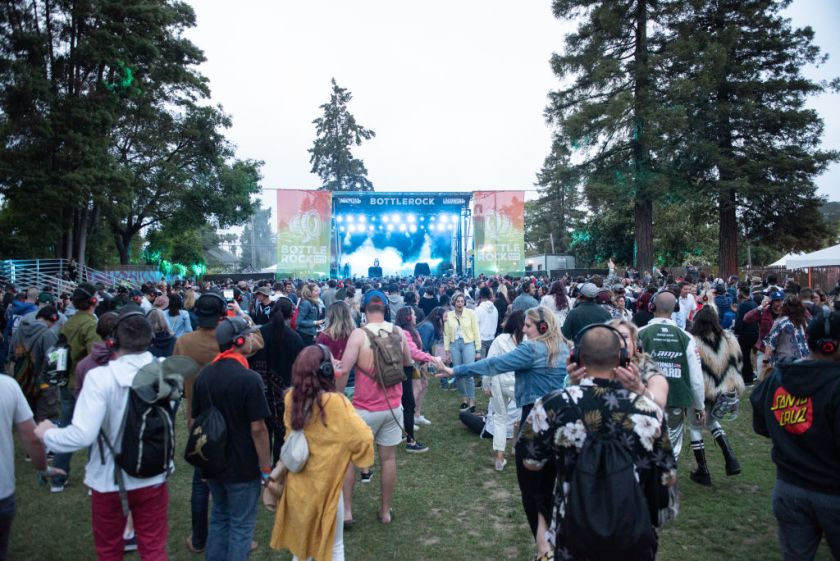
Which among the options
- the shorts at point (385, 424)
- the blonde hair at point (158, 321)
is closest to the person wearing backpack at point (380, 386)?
the shorts at point (385, 424)

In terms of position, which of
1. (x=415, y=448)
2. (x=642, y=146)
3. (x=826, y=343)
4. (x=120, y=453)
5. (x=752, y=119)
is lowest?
(x=415, y=448)

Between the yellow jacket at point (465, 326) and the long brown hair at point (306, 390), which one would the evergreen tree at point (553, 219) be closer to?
the yellow jacket at point (465, 326)

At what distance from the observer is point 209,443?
300 centimetres

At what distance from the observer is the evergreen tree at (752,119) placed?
72.9ft

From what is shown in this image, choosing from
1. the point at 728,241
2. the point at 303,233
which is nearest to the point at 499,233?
the point at 303,233

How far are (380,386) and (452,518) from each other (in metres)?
1.30

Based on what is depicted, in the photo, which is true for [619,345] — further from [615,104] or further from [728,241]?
[728,241]

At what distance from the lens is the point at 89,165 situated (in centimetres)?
2100

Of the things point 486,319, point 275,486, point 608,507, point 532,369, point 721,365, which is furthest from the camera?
point 486,319

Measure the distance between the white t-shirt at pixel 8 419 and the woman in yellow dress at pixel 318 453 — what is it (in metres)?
1.22

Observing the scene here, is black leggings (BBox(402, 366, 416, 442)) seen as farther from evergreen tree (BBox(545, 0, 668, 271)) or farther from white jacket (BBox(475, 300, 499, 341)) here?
evergreen tree (BBox(545, 0, 668, 271))

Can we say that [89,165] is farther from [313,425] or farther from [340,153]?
[340,153]

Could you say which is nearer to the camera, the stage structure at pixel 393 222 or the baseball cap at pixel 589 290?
the baseball cap at pixel 589 290

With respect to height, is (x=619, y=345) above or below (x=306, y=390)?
above
